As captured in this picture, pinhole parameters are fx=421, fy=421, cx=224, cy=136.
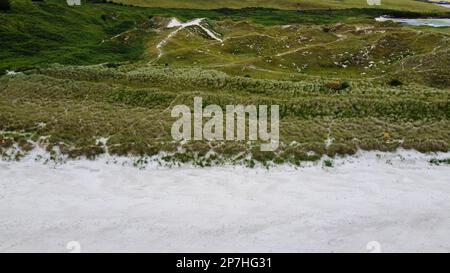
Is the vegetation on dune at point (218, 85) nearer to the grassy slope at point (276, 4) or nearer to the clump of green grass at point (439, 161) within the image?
the clump of green grass at point (439, 161)

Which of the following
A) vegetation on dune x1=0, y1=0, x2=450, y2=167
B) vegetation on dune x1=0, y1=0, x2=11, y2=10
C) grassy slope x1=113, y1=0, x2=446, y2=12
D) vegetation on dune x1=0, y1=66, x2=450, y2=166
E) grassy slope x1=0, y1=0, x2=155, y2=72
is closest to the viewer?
vegetation on dune x1=0, y1=66, x2=450, y2=166

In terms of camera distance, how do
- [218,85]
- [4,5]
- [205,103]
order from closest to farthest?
[205,103] → [218,85] → [4,5]

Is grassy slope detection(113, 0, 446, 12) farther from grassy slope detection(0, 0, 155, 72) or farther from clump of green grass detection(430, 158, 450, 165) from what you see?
clump of green grass detection(430, 158, 450, 165)

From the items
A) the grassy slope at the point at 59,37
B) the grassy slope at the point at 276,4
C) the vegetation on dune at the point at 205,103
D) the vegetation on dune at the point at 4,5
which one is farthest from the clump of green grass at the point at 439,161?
the grassy slope at the point at 276,4

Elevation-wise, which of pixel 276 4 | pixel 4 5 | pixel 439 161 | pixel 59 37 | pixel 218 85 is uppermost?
pixel 276 4

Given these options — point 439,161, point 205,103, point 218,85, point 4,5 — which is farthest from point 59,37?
point 439,161

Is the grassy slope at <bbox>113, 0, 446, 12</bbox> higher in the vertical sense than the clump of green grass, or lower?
higher

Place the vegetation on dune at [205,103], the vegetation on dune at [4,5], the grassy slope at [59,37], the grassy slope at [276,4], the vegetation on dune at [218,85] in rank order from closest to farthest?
1. the vegetation on dune at [205,103]
2. the vegetation on dune at [218,85]
3. the grassy slope at [59,37]
4. the vegetation on dune at [4,5]
5. the grassy slope at [276,4]

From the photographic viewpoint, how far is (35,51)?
72.2m

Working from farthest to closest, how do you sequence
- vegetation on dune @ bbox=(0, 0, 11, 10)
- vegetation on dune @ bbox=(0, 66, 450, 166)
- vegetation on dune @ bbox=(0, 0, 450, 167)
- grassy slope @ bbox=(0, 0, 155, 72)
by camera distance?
vegetation on dune @ bbox=(0, 0, 11, 10)
grassy slope @ bbox=(0, 0, 155, 72)
vegetation on dune @ bbox=(0, 0, 450, 167)
vegetation on dune @ bbox=(0, 66, 450, 166)

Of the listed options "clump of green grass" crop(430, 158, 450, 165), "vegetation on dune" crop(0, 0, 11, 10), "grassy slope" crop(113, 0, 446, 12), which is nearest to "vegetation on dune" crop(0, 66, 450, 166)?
"clump of green grass" crop(430, 158, 450, 165)

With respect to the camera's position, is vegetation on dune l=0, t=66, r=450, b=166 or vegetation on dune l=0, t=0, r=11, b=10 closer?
vegetation on dune l=0, t=66, r=450, b=166

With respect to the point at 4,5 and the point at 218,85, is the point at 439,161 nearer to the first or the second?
the point at 218,85
